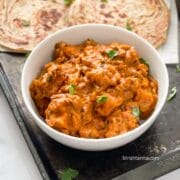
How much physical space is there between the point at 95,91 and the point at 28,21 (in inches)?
28.0

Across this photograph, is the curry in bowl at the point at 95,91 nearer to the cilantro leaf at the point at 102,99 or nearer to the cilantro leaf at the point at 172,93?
the cilantro leaf at the point at 102,99

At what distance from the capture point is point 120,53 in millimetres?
1893

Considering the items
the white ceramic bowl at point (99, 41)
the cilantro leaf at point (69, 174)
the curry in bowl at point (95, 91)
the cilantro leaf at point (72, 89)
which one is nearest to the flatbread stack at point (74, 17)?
the white ceramic bowl at point (99, 41)

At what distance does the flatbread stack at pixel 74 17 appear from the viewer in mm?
2266

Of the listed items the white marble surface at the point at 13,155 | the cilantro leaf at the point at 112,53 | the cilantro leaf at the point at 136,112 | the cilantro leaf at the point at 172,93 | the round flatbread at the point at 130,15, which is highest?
the cilantro leaf at the point at 112,53

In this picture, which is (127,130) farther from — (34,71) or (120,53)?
(34,71)

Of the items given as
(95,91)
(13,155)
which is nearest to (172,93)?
(95,91)

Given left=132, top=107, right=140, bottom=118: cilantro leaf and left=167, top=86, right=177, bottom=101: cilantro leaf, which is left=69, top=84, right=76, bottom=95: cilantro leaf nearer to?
left=132, top=107, right=140, bottom=118: cilantro leaf

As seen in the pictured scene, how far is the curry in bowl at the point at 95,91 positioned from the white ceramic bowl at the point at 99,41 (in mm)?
29

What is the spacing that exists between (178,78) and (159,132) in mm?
319

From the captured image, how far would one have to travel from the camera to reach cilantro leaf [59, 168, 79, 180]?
1.78 m

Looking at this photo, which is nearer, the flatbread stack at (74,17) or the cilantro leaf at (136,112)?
the cilantro leaf at (136,112)

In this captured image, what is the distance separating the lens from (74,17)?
7.53 feet

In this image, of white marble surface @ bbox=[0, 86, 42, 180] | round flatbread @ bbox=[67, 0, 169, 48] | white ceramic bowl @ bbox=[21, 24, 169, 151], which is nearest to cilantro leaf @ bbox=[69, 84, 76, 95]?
white ceramic bowl @ bbox=[21, 24, 169, 151]
